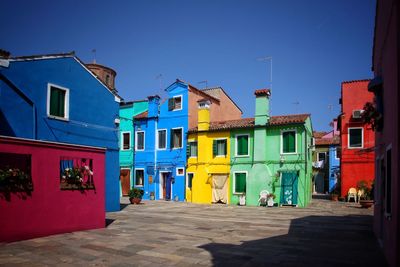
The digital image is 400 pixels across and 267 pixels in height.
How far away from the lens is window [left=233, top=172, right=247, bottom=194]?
25.8 m

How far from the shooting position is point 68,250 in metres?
8.98

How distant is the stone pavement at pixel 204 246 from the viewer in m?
7.96

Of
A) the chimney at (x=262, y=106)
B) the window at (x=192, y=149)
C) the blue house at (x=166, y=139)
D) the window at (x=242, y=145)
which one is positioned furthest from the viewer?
the blue house at (x=166, y=139)

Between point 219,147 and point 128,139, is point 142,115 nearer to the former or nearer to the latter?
point 128,139

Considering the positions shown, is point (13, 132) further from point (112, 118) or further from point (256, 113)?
point (256, 113)

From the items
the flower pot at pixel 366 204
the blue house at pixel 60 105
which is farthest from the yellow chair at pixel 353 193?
the blue house at pixel 60 105

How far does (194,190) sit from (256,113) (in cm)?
822

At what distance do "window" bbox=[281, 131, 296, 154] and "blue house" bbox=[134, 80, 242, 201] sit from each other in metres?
7.76

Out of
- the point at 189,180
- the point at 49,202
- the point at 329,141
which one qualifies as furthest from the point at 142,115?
the point at 329,141

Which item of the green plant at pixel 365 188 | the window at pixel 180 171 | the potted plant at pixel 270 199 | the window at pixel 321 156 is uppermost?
the window at pixel 321 156

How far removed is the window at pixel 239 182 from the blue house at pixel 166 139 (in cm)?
468

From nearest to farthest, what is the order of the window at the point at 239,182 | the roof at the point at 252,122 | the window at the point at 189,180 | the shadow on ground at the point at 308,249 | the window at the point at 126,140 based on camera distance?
1. the shadow on ground at the point at 308,249
2. the roof at the point at 252,122
3. the window at the point at 239,182
4. the window at the point at 189,180
5. the window at the point at 126,140

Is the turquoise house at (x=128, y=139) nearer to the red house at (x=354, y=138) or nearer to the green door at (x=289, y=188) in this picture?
the green door at (x=289, y=188)

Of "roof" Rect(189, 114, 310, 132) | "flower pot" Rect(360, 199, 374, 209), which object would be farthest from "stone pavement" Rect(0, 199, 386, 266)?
"roof" Rect(189, 114, 310, 132)
